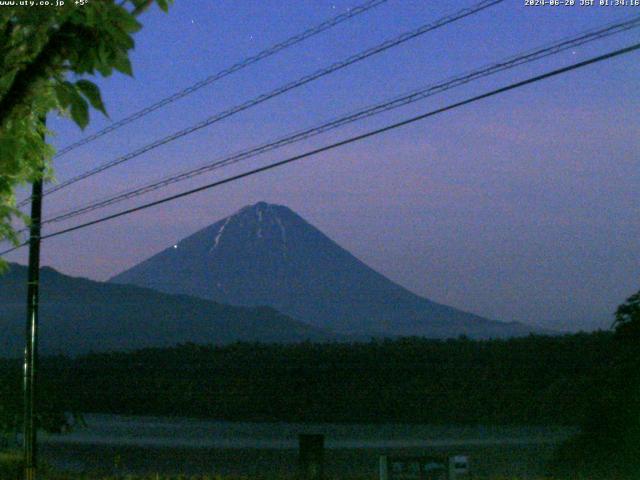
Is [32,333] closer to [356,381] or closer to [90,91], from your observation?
[90,91]

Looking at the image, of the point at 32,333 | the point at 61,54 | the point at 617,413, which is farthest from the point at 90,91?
the point at 32,333

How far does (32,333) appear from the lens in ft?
55.1

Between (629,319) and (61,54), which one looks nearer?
(61,54)

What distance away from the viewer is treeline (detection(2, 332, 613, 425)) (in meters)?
39.9

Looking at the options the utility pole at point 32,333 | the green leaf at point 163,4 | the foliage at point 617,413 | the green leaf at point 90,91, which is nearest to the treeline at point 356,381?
the utility pole at point 32,333

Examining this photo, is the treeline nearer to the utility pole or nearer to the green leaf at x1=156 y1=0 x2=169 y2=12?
the utility pole

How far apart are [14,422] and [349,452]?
8778 millimetres

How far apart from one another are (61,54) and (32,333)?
43.7ft

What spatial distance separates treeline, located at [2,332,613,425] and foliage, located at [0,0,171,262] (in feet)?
96.2

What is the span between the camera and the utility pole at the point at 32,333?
54.3 feet

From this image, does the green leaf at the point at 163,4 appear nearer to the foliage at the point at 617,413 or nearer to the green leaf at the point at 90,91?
the green leaf at the point at 90,91

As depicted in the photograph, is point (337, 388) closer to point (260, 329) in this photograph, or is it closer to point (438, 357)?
point (438, 357)

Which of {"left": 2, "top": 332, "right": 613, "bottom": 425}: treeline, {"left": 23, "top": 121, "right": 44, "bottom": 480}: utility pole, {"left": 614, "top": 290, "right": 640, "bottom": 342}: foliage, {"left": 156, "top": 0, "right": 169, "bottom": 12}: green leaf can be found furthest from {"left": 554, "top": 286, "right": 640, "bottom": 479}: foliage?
{"left": 2, "top": 332, "right": 613, "bottom": 425}: treeline

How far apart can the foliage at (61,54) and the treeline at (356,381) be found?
29.3 meters
